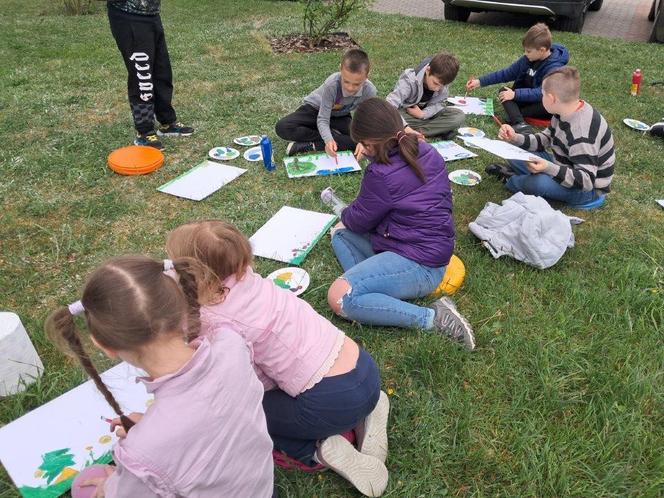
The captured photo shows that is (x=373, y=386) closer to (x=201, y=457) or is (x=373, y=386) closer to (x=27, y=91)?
(x=201, y=457)

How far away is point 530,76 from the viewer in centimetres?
418

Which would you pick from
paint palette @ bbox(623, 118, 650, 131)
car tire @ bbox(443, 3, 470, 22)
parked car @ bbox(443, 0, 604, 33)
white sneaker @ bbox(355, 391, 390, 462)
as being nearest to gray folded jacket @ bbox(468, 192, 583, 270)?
white sneaker @ bbox(355, 391, 390, 462)

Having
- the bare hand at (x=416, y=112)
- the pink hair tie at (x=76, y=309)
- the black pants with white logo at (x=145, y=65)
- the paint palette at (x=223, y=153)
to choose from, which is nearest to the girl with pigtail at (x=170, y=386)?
the pink hair tie at (x=76, y=309)

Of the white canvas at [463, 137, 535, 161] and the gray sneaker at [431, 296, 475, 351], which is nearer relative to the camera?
the gray sneaker at [431, 296, 475, 351]

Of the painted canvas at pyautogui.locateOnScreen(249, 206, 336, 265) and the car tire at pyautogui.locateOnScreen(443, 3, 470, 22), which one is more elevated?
the car tire at pyautogui.locateOnScreen(443, 3, 470, 22)

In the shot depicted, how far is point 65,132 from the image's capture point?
12.3 feet

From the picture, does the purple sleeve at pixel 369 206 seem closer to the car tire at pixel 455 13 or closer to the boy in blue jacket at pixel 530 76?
the boy in blue jacket at pixel 530 76

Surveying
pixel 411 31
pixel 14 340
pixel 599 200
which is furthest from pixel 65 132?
pixel 411 31

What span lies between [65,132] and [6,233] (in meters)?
1.38

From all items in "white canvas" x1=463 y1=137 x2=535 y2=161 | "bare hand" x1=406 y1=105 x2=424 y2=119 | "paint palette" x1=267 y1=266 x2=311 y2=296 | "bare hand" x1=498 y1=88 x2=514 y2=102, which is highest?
"white canvas" x1=463 y1=137 x2=535 y2=161

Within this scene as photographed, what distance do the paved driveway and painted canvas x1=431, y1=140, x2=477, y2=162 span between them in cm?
511

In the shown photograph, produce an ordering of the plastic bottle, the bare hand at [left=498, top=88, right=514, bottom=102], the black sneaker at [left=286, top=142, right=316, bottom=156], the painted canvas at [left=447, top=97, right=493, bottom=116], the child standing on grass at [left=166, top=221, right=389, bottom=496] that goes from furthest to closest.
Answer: the painted canvas at [left=447, top=97, right=493, bottom=116], the bare hand at [left=498, top=88, right=514, bottom=102], the black sneaker at [left=286, top=142, right=316, bottom=156], the plastic bottle, the child standing on grass at [left=166, top=221, right=389, bottom=496]

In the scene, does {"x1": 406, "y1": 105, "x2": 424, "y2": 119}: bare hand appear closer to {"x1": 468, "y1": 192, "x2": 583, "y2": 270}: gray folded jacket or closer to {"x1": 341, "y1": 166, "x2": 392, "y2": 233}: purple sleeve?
{"x1": 468, "y1": 192, "x2": 583, "y2": 270}: gray folded jacket

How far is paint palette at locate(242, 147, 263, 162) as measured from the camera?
3426 mm
